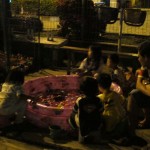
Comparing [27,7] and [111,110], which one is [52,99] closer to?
[111,110]

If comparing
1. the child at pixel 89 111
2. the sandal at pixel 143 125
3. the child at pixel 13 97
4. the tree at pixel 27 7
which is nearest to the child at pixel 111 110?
the child at pixel 89 111

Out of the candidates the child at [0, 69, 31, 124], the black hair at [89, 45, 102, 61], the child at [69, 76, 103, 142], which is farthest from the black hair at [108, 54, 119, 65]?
the child at [0, 69, 31, 124]

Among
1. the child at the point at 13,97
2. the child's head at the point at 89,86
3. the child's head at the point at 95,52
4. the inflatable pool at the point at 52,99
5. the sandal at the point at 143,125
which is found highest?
the child's head at the point at 95,52

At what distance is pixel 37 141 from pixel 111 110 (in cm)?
110

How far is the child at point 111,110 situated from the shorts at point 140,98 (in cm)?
23

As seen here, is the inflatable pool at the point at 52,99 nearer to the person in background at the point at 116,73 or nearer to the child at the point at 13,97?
the child at the point at 13,97

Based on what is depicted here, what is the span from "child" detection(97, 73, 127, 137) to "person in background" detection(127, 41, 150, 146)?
0.51 ft

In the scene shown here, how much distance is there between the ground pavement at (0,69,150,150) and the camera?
17.9ft

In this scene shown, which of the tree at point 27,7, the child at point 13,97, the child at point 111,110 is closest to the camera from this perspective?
the child at point 111,110

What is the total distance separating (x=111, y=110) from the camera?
558 centimetres

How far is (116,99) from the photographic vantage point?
5609mm

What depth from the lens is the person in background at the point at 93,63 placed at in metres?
7.31

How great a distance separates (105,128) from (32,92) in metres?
2.11

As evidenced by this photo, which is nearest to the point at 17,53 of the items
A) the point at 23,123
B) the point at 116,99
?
the point at 23,123
